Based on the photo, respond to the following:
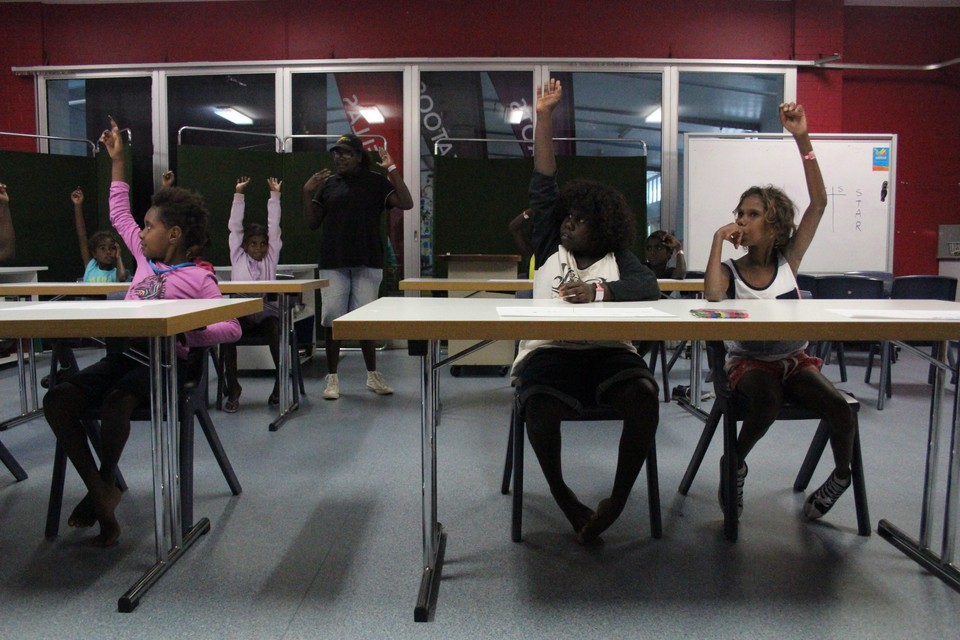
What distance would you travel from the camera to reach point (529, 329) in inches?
51.1

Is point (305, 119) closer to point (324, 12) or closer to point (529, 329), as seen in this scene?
point (324, 12)

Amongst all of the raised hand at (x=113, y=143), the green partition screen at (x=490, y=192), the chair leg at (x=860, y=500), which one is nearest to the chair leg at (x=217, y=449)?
the raised hand at (x=113, y=143)

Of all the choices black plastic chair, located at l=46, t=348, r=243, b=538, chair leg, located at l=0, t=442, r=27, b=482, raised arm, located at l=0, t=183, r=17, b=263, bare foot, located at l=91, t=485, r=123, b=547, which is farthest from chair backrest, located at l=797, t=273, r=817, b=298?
raised arm, located at l=0, t=183, r=17, b=263

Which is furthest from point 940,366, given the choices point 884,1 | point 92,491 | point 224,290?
point 884,1

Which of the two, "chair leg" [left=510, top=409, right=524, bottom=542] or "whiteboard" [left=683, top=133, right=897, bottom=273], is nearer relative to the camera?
"chair leg" [left=510, top=409, right=524, bottom=542]

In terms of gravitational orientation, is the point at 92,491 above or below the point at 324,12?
below

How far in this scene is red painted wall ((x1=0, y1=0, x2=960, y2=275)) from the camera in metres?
5.68

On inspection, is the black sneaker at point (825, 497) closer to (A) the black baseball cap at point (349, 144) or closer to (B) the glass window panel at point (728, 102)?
(A) the black baseball cap at point (349, 144)

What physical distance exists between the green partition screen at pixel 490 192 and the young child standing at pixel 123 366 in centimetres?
323

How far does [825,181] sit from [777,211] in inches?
163

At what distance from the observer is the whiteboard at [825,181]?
5551 mm

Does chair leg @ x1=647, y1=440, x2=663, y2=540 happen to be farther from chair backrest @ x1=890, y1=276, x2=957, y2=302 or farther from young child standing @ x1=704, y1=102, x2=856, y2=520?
chair backrest @ x1=890, y1=276, x2=957, y2=302

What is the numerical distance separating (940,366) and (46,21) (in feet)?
23.3

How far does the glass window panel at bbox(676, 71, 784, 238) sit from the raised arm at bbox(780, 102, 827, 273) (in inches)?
146
